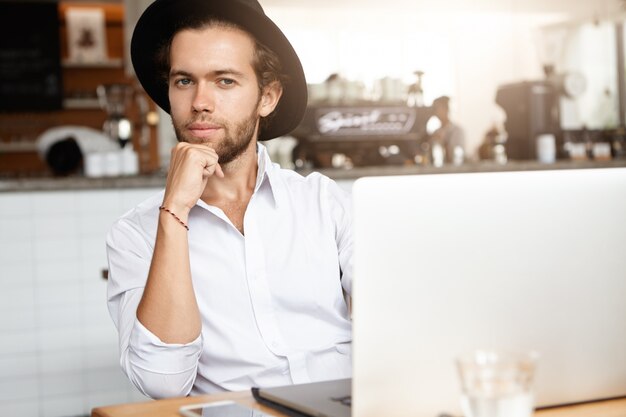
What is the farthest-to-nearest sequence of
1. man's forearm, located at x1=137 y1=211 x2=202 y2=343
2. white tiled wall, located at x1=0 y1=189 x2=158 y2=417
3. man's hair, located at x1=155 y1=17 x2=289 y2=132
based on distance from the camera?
white tiled wall, located at x1=0 y1=189 x2=158 y2=417
man's hair, located at x1=155 y1=17 x2=289 y2=132
man's forearm, located at x1=137 y1=211 x2=202 y2=343

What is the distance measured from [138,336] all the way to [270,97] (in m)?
0.70

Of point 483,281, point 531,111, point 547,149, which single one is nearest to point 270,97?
point 483,281

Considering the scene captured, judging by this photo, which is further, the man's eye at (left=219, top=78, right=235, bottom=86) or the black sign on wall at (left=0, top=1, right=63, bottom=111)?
the black sign on wall at (left=0, top=1, right=63, bottom=111)

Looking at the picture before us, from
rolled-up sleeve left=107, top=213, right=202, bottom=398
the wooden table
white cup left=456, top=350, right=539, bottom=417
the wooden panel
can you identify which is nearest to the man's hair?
rolled-up sleeve left=107, top=213, right=202, bottom=398

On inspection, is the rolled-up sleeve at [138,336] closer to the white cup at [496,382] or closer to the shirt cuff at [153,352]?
the shirt cuff at [153,352]

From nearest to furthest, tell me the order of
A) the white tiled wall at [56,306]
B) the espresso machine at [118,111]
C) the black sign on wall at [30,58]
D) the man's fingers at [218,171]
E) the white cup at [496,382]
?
the white cup at [496,382]
the man's fingers at [218,171]
the white tiled wall at [56,306]
the espresso machine at [118,111]
the black sign on wall at [30,58]

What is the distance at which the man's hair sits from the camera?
1793mm

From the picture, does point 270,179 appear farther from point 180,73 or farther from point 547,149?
point 547,149

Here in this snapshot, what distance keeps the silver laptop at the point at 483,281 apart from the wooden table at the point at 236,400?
0.8 inches

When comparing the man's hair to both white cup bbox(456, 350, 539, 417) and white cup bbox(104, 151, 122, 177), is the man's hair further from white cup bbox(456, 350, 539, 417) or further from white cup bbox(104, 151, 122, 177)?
white cup bbox(104, 151, 122, 177)

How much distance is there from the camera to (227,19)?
1814 millimetres

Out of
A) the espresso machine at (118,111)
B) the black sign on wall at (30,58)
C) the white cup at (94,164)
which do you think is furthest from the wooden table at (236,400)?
the black sign on wall at (30,58)

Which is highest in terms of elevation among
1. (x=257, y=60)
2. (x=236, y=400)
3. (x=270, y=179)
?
(x=257, y=60)

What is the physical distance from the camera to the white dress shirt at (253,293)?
1563 mm
